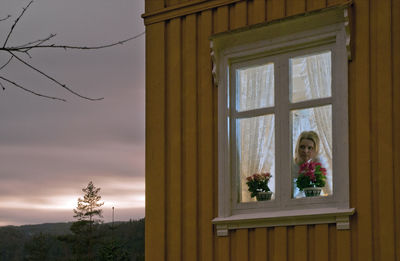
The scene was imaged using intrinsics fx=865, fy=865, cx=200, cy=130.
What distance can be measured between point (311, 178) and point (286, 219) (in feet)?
1.30

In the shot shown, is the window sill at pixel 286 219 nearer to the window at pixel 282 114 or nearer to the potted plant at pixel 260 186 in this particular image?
the window at pixel 282 114

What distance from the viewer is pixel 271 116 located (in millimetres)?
7500

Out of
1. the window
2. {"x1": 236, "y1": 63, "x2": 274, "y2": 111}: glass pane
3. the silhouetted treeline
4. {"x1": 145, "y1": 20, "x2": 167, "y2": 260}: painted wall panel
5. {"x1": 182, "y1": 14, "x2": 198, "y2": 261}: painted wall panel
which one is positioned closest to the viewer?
the window

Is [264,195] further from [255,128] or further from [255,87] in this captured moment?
[255,87]

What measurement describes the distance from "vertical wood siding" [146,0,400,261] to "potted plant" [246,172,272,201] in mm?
305

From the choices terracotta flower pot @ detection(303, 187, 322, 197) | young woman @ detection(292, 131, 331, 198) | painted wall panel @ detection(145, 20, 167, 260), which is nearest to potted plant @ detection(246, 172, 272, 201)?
young woman @ detection(292, 131, 331, 198)

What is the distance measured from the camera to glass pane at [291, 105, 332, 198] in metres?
7.09

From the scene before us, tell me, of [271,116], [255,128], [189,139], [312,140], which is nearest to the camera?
[312,140]

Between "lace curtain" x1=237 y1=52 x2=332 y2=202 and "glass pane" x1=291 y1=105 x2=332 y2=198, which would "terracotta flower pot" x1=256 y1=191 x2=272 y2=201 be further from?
"glass pane" x1=291 y1=105 x2=332 y2=198

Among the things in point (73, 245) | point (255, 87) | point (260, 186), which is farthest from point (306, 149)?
point (73, 245)

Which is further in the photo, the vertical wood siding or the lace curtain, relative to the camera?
the lace curtain

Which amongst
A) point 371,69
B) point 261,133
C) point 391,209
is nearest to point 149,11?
point 261,133

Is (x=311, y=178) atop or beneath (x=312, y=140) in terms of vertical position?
beneath

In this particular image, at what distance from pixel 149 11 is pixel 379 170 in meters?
2.94
